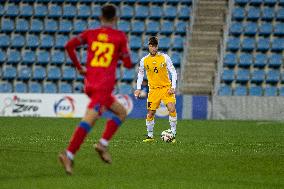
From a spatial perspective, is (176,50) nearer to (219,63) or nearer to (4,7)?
(219,63)

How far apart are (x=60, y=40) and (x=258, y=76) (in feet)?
26.5

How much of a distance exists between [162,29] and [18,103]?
7048mm

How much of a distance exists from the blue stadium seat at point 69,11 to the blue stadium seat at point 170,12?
372 cm

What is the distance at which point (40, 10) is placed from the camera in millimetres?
30609

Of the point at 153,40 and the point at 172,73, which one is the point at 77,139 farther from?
the point at 172,73

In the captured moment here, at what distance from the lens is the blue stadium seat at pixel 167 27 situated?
30047mm

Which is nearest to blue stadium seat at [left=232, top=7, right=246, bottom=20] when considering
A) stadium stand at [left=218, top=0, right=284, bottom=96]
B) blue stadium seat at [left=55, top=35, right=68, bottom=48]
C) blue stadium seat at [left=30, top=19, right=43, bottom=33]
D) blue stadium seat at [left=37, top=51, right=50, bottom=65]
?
stadium stand at [left=218, top=0, right=284, bottom=96]

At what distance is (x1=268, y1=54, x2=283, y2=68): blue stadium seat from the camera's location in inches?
1167

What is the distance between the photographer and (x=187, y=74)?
29.5m

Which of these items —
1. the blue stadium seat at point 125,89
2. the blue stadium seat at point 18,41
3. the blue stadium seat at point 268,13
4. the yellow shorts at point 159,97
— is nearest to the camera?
the yellow shorts at point 159,97

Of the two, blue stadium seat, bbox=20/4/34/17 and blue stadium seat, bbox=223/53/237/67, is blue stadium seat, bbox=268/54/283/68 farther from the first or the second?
blue stadium seat, bbox=20/4/34/17

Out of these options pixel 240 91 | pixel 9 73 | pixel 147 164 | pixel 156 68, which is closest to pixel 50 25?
pixel 9 73

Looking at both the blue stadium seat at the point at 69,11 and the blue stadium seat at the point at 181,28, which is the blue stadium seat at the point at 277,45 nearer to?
the blue stadium seat at the point at 181,28

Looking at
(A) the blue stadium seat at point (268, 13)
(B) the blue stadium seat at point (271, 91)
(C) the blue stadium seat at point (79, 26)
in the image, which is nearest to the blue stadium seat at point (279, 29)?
(A) the blue stadium seat at point (268, 13)
